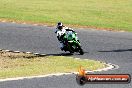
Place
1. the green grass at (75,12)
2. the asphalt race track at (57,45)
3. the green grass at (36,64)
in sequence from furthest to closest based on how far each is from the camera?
the green grass at (75,12), the green grass at (36,64), the asphalt race track at (57,45)

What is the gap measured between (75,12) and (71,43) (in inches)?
897

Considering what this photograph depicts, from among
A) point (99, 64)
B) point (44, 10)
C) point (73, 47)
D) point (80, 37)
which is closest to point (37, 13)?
point (44, 10)

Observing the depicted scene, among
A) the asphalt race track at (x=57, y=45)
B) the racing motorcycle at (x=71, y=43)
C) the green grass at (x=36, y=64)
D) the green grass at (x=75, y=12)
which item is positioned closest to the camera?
the asphalt race track at (x=57, y=45)

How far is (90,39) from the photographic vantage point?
31922mm

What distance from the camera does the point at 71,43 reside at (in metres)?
25.6

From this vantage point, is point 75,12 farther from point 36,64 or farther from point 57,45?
point 36,64

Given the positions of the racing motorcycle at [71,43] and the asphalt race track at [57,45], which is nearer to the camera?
the asphalt race track at [57,45]

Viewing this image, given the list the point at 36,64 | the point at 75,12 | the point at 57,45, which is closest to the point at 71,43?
the point at 57,45

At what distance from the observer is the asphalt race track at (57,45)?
651 inches

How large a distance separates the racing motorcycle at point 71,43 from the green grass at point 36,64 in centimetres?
149

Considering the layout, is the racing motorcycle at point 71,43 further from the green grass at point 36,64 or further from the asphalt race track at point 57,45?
the green grass at point 36,64

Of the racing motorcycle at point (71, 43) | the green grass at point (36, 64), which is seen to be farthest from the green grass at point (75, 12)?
the green grass at point (36, 64)

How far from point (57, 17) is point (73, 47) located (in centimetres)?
1885

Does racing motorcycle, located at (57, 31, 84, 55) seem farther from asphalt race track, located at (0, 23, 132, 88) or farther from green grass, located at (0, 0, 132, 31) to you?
green grass, located at (0, 0, 132, 31)
